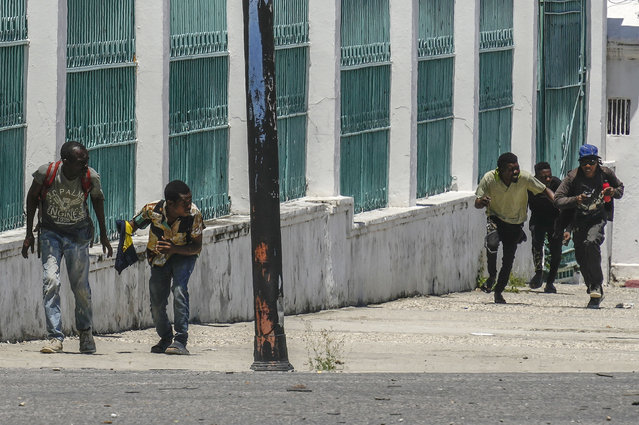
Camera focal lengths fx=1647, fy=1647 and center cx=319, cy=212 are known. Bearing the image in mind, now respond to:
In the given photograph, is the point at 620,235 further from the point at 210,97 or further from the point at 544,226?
the point at 210,97

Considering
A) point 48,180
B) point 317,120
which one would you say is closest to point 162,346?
point 48,180

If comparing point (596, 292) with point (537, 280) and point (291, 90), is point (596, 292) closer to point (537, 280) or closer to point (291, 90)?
point (537, 280)

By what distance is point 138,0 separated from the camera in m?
14.9

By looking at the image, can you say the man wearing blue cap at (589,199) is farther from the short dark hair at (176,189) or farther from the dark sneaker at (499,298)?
the short dark hair at (176,189)

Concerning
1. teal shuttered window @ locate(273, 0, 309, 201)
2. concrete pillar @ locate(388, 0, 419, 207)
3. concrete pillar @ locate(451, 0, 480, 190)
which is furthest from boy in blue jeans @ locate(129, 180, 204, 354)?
concrete pillar @ locate(451, 0, 480, 190)

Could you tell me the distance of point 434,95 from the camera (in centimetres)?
2066

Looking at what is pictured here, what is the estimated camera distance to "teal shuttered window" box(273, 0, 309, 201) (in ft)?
55.9

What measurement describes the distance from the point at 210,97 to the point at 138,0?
1.48 metres

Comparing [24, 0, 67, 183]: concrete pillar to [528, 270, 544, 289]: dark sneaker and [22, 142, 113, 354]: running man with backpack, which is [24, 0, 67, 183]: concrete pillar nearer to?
[22, 142, 113, 354]: running man with backpack

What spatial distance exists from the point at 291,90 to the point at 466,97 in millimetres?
4425

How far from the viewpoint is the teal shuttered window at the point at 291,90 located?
55.9 feet

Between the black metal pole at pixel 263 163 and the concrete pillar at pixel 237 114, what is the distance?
166 inches

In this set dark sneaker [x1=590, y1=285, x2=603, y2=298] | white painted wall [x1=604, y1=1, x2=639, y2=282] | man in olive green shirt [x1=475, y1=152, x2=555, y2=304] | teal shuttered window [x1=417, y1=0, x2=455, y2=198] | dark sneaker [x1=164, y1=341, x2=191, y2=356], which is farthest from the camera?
white painted wall [x1=604, y1=1, x2=639, y2=282]

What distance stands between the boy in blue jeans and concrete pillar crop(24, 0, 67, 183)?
1.33 m
